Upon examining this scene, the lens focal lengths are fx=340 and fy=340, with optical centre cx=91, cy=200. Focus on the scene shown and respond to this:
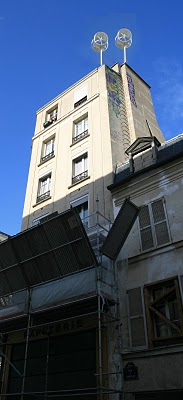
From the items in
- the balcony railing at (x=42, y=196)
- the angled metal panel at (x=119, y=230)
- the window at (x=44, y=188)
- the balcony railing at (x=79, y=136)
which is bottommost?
the angled metal panel at (x=119, y=230)

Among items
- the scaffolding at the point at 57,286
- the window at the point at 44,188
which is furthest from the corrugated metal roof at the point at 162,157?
the window at the point at 44,188

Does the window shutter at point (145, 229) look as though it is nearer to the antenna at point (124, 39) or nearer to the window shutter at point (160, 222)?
the window shutter at point (160, 222)

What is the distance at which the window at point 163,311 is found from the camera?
9125 millimetres

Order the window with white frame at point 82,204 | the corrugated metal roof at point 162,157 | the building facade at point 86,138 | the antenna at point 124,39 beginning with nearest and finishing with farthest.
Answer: the corrugated metal roof at point 162,157
the window with white frame at point 82,204
the building facade at point 86,138
the antenna at point 124,39

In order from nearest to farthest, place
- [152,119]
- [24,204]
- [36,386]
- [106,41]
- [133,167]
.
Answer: [36,386] < [133,167] < [24,204] < [152,119] < [106,41]

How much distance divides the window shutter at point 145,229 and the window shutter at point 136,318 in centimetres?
148

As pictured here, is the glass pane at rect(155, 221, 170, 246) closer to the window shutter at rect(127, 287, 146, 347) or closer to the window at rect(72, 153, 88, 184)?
the window shutter at rect(127, 287, 146, 347)

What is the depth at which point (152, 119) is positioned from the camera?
20453mm

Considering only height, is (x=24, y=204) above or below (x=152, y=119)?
below

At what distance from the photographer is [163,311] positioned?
9680 mm

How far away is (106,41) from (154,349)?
802 inches

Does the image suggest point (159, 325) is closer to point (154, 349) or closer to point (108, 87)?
point (154, 349)

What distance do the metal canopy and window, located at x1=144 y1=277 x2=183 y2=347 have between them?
6.81 ft

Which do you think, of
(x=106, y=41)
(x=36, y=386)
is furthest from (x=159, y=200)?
(x=106, y=41)
